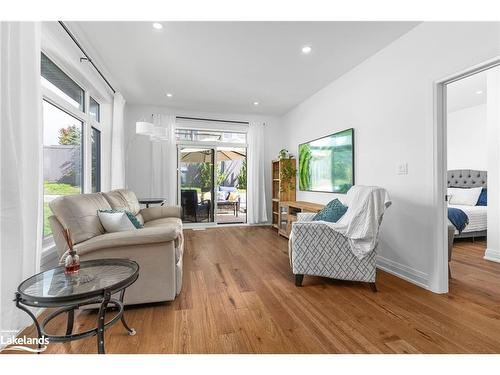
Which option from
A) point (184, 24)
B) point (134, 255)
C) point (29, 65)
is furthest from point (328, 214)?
point (29, 65)

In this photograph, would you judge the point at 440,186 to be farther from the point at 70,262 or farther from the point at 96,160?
the point at 96,160

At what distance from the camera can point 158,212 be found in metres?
3.86

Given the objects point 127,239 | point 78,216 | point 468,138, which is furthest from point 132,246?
point 468,138

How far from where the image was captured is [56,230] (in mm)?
1882

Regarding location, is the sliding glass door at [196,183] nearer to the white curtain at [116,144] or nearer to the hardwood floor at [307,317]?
the white curtain at [116,144]

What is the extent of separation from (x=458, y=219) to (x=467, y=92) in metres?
2.26

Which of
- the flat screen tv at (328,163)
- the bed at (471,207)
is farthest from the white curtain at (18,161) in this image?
the bed at (471,207)

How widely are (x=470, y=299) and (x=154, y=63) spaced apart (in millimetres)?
4267

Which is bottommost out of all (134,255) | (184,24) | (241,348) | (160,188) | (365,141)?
(241,348)

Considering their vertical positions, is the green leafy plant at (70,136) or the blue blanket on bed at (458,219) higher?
the green leafy plant at (70,136)

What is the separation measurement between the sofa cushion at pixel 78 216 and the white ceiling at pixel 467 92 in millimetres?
4751

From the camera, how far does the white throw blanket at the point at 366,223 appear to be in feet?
7.50

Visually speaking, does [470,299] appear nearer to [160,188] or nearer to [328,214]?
[328,214]

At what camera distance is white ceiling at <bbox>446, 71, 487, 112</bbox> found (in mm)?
3679
